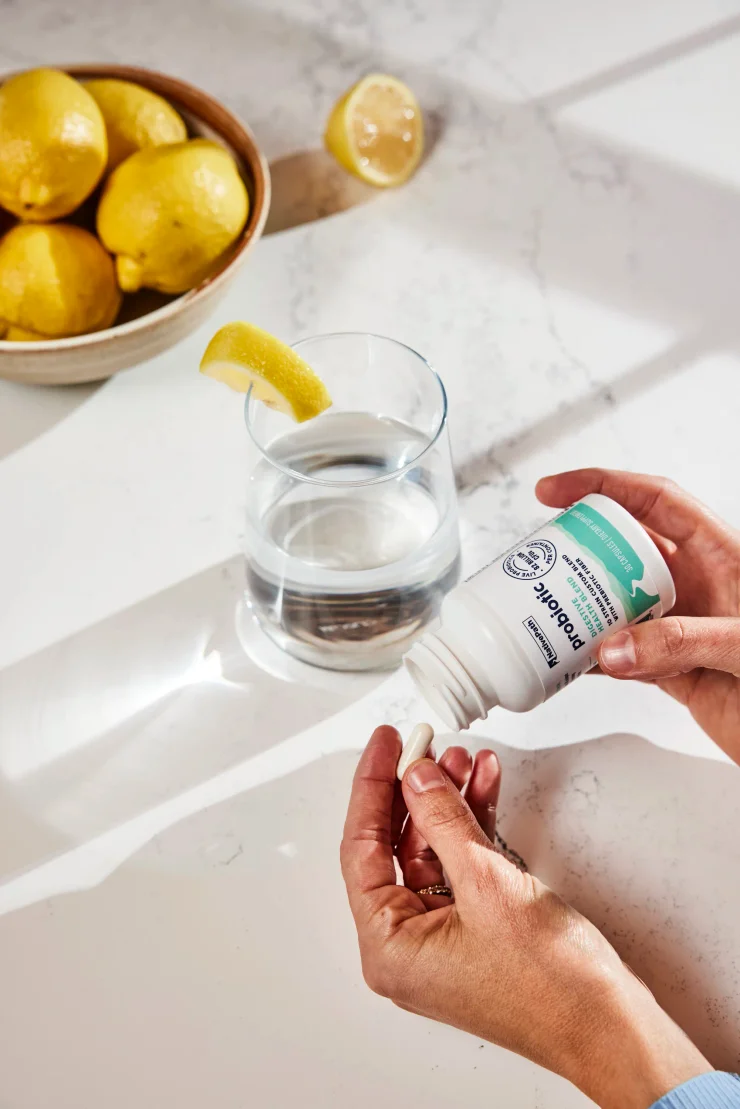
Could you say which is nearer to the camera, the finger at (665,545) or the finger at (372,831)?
the finger at (372,831)

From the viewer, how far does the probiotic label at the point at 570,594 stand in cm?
55

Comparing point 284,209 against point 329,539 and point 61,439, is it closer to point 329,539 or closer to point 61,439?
point 61,439

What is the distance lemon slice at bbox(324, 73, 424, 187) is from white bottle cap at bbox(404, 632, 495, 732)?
544 millimetres

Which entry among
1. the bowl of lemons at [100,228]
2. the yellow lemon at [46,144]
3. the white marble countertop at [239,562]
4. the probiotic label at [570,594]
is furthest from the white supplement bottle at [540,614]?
the yellow lemon at [46,144]

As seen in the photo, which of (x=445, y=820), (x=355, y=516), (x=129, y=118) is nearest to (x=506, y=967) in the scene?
(x=445, y=820)

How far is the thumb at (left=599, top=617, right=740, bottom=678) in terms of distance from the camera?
0.56m

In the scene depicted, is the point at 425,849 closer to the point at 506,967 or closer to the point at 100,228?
the point at 506,967

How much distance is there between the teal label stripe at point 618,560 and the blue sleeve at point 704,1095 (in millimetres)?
241

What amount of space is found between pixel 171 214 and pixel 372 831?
466mm

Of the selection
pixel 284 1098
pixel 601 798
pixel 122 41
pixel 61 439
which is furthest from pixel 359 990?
pixel 122 41

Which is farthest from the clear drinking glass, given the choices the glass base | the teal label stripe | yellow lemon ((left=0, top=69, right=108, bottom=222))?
yellow lemon ((left=0, top=69, right=108, bottom=222))

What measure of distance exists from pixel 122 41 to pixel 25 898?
0.86 meters

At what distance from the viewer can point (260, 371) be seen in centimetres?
60

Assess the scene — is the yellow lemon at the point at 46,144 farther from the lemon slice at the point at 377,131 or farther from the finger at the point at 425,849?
the finger at the point at 425,849
